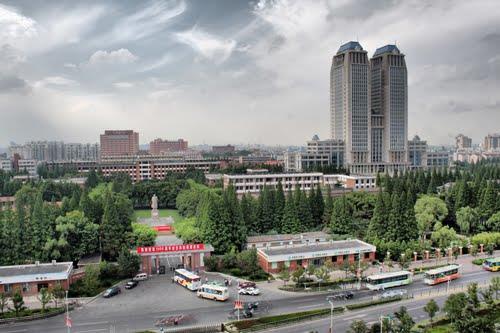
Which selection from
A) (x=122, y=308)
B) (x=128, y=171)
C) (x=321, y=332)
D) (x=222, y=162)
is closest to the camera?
(x=321, y=332)

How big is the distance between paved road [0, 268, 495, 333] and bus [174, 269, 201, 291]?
0.40 m

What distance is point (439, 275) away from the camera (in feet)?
92.9

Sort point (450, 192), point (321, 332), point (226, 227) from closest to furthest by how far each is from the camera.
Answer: point (321, 332), point (226, 227), point (450, 192)

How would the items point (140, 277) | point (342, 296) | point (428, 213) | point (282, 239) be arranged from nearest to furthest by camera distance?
1. point (342, 296)
2. point (140, 277)
3. point (282, 239)
4. point (428, 213)

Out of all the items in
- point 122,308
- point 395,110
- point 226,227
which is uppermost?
point 395,110

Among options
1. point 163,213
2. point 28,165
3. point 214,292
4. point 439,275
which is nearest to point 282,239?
point 214,292

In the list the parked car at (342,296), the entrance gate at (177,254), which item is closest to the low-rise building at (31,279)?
the entrance gate at (177,254)

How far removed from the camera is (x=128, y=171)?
97062 millimetres

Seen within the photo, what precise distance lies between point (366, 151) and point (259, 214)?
62871mm

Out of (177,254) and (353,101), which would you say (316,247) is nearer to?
(177,254)

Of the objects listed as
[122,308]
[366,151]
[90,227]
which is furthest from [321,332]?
[366,151]

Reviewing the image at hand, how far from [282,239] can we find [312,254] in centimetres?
568

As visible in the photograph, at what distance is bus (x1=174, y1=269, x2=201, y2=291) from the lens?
27.5 meters

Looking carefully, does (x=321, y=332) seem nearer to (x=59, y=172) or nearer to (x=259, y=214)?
(x=259, y=214)
